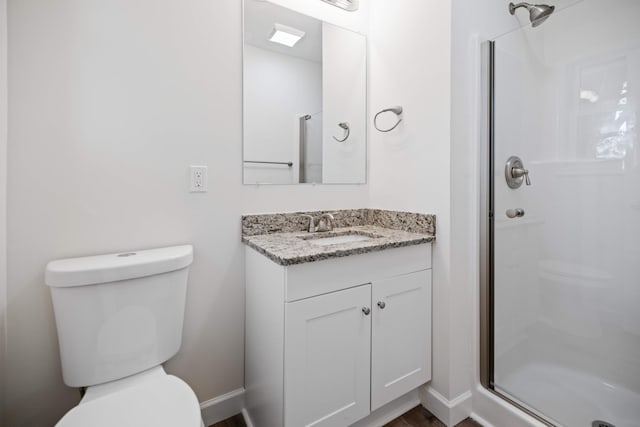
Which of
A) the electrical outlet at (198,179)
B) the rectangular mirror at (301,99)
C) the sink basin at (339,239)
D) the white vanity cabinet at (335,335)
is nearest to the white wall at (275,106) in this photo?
the rectangular mirror at (301,99)

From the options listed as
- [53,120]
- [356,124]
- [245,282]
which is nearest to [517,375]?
[245,282]

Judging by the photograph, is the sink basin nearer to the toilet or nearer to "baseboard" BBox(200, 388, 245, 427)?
the toilet

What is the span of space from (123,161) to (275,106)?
0.74 meters

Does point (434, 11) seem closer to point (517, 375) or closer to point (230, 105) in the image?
point (230, 105)

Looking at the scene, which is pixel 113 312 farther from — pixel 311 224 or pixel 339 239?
pixel 339 239

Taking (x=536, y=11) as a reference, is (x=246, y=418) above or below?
below

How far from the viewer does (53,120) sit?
106 centimetres

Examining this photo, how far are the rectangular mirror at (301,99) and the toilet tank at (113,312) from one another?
1.95 feet

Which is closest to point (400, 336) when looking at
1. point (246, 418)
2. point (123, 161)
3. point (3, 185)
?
point (246, 418)

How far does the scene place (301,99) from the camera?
160cm

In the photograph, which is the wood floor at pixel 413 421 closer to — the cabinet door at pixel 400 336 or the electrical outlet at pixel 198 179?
the cabinet door at pixel 400 336

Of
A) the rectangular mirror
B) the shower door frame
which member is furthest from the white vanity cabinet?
the rectangular mirror

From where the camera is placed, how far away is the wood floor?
1.37 metres

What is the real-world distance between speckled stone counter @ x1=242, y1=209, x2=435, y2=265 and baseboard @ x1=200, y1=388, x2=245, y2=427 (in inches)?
30.1
